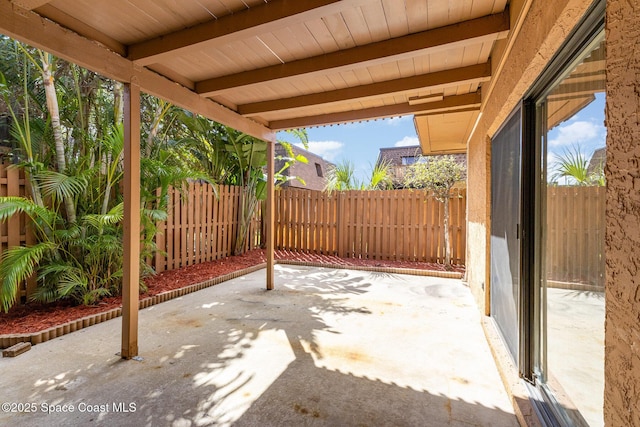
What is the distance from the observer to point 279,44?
2539 millimetres

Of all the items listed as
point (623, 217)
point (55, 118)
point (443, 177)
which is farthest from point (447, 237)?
point (55, 118)

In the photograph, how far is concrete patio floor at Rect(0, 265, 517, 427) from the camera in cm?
194

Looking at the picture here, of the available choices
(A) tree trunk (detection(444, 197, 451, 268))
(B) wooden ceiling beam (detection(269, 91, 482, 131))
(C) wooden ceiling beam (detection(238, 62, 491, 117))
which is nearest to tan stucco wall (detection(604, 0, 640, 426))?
(C) wooden ceiling beam (detection(238, 62, 491, 117))

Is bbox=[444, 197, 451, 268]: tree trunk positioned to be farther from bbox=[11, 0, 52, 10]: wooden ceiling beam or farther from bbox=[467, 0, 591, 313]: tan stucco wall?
bbox=[11, 0, 52, 10]: wooden ceiling beam

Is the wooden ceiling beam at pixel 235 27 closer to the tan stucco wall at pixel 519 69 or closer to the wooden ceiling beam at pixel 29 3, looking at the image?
the wooden ceiling beam at pixel 29 3

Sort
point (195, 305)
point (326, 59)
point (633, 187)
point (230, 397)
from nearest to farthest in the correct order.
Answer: point (633, 187) < point (230, 397) < point (326, 59) < point (195, 305)

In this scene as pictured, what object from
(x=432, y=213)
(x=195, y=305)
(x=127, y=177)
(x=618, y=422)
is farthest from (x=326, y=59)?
(x=432, y=213)

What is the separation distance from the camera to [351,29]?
2.30 meters

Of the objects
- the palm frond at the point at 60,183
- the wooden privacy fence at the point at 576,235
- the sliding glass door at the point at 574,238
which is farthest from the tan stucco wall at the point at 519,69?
the palm frond at the point at 60,183

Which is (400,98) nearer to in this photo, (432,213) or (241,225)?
(432,213)

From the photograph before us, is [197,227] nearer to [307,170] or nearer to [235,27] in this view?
[235,27]

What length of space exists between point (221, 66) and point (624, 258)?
125 inches

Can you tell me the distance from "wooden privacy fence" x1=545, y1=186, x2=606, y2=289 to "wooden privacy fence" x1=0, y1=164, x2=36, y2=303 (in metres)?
5.13

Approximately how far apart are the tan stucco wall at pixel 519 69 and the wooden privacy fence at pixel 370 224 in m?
3.04
